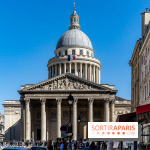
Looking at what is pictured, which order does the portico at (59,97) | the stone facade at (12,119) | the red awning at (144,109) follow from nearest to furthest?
1. the red awning at (144,109)
2. the portico at (59,97)
3. the stone facade at (12,119)

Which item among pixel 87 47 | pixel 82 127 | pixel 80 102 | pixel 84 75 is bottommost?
pixel 82 127

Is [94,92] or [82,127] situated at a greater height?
[94,92]

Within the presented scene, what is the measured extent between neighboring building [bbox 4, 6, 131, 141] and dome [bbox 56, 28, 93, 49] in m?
3.30

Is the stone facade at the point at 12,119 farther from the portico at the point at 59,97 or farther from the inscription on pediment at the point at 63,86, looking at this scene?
the inscription on pediment at the point at 63,86

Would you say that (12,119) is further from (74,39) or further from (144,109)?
(144,109)

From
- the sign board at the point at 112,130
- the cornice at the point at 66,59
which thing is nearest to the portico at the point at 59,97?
the cornice at the point at 66,59

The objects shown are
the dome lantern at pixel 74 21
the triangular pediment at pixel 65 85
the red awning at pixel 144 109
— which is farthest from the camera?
the dome lantern at pixel 74 21

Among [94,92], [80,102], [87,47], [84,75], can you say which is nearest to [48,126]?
[80,102]

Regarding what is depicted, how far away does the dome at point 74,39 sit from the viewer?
116 m

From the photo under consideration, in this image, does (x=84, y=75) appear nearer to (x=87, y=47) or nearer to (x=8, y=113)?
(x=87, y=47)

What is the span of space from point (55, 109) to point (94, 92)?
44.5 ft

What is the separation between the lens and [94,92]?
268 ft

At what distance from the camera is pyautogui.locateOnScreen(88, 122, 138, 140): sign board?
9.59 meters

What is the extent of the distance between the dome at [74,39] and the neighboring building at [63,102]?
130 inches
